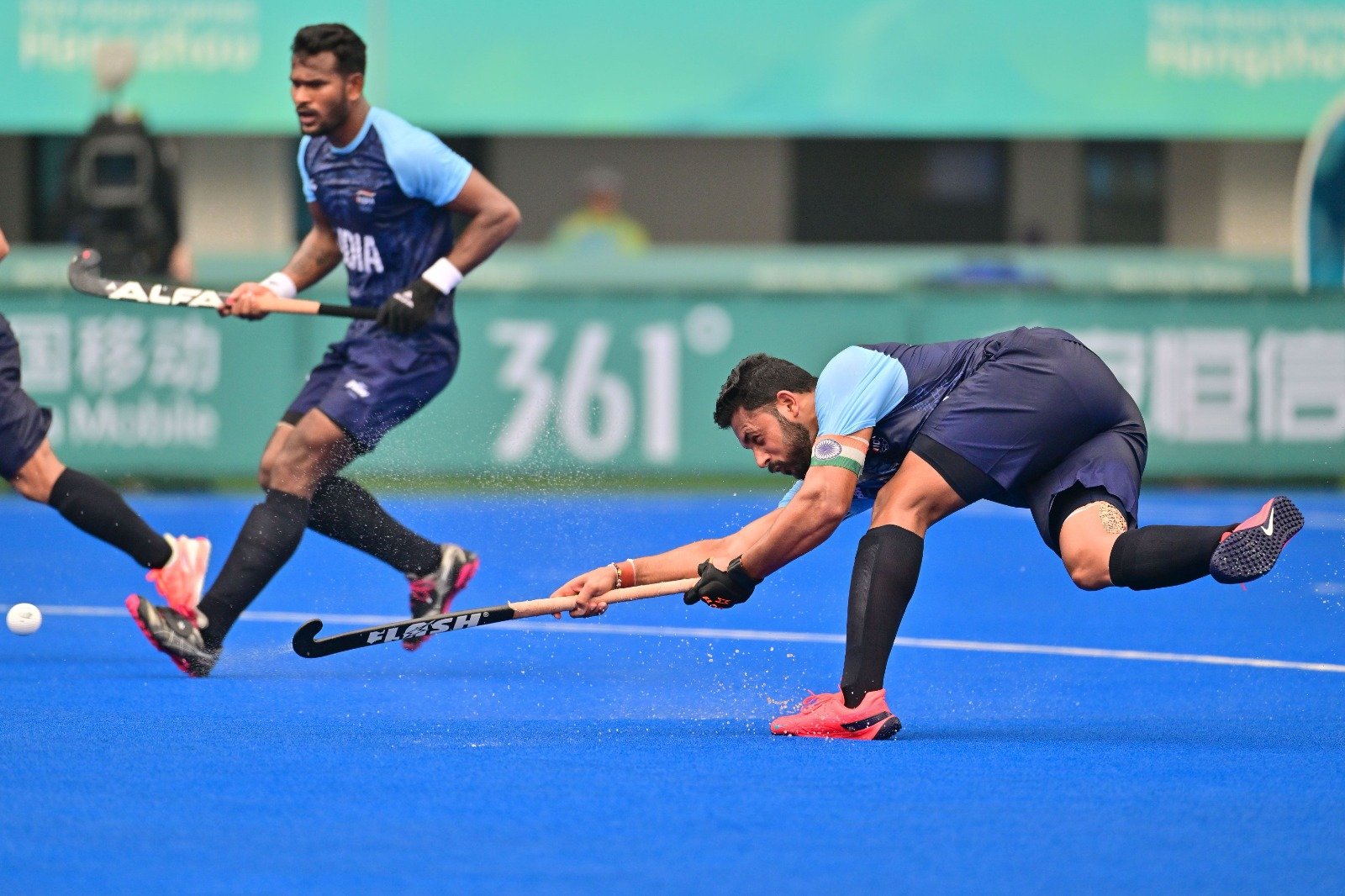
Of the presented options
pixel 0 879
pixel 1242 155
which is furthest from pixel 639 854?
pixel 1242 155

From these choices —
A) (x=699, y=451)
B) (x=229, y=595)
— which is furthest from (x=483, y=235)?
(x=699, y=451)

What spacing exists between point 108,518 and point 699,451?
22.3 feet

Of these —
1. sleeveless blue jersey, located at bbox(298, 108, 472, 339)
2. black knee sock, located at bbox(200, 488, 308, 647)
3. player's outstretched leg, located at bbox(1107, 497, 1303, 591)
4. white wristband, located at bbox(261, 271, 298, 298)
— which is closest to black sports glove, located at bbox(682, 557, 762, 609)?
player's outstretched leg, located at bbox(1107, 497, 1303, 591)

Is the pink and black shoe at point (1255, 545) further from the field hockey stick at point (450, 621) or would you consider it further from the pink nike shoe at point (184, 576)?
the pink nike shoe at point (184, 576)

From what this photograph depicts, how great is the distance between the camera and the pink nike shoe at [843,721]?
17.0ft

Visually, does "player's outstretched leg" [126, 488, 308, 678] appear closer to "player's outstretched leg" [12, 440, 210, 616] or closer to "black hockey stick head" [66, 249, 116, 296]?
"player's outstretched leg" [12, 440, 210, 616]

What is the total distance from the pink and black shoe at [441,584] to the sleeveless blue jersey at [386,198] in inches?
29.2

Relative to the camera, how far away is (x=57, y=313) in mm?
12586

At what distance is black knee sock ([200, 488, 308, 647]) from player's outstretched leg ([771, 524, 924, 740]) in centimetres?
198

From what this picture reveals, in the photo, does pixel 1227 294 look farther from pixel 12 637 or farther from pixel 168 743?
pixel 168 743

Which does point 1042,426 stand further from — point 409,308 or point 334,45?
point 334,45

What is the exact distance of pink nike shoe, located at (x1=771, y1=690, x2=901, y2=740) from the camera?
17.0ft

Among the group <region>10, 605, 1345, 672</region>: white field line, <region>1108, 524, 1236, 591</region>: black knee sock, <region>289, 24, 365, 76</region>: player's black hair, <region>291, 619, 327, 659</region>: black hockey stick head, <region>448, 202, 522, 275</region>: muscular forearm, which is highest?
<region>289, 24, 365, 76</region>: player's black hair

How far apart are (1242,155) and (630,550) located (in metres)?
8.76
